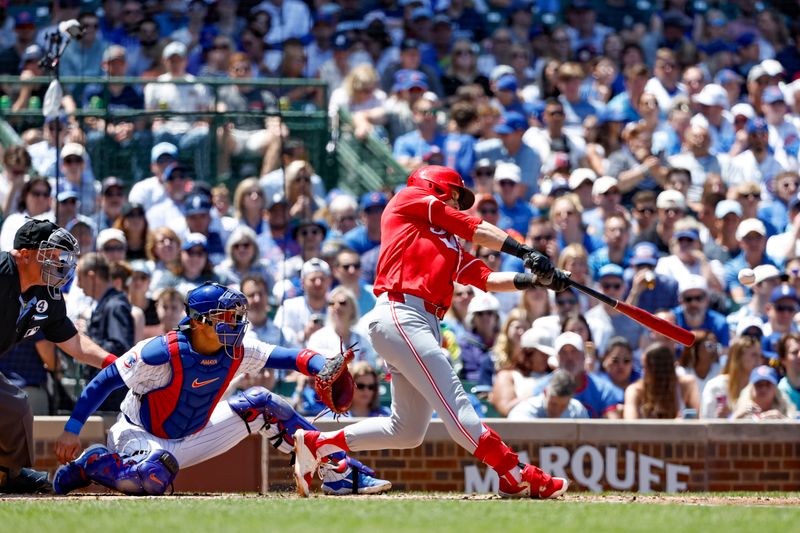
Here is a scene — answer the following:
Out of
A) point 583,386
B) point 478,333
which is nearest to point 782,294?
point 583,386

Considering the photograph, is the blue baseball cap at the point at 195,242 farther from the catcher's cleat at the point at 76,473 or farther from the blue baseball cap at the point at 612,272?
the catcher's cleat at the point at 76,473

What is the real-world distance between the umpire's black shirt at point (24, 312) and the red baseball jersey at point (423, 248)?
1.76m

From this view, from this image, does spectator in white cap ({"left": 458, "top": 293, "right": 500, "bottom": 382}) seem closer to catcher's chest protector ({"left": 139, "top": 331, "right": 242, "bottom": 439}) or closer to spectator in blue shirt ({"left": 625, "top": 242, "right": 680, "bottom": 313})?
spectator in blue shirt ({"left": 625, "top": 242, "right": 680, "bottom": 313})

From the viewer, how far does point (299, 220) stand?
1232cm

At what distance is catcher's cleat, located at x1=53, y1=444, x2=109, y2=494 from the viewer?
7.64 meters

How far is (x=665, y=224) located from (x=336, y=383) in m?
5.77

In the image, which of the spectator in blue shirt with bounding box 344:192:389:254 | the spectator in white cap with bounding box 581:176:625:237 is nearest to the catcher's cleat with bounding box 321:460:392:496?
the spectator in blue shirt with bounding box 344:192:389:254

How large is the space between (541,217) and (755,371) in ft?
8.50

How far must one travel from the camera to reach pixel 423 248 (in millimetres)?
7387

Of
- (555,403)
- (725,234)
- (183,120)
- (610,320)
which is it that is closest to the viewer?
(555,403)

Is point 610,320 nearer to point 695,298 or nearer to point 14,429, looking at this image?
point 695,298

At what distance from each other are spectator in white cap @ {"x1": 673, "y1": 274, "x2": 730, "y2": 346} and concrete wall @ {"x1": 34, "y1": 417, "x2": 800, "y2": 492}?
5.77 ft

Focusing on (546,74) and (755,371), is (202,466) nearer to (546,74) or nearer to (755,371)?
(755,371)

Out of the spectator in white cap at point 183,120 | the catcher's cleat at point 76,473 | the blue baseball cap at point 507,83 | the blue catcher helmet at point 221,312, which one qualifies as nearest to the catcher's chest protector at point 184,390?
the blue catcher helmet at point 221,312
